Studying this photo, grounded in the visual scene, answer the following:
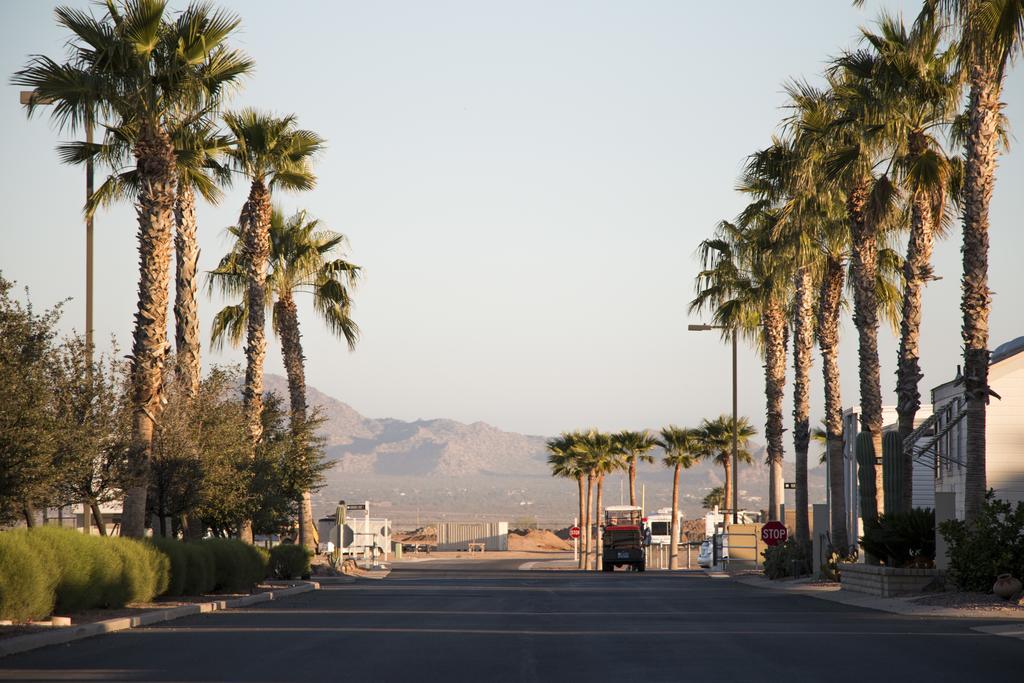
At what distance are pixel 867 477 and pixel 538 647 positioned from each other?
69.4ft

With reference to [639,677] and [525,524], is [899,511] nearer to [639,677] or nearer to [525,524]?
[639,677]

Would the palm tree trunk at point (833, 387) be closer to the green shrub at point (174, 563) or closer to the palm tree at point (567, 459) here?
the green shrub at point (174, 563)

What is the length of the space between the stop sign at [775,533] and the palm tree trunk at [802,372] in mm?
1193

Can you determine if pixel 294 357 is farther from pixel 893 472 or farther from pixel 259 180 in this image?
pixel 893 472

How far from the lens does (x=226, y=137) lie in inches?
1374

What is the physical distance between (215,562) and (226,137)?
1085 cm

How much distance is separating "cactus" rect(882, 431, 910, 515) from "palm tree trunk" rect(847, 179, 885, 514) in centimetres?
165

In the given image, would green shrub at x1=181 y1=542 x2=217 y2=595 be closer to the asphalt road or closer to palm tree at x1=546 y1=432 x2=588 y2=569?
the asphalt road

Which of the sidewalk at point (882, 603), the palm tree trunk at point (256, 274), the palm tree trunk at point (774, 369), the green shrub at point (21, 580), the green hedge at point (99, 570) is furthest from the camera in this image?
the palm tree trunk at point (774, 369)

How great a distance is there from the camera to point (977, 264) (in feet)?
89.3

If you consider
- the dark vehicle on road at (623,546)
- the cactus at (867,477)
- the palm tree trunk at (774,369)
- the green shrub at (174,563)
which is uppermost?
the palm tree trunk at (774,369)

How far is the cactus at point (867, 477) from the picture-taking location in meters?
37.0

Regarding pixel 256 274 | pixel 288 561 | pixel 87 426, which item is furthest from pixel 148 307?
pixel 288 561

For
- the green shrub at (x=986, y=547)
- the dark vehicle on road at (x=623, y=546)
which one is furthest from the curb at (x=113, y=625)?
the dark vehicle on road at (x=623, y=546)
